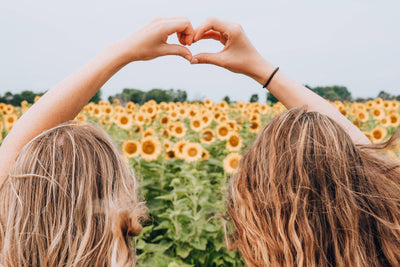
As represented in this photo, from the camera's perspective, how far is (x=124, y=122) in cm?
666

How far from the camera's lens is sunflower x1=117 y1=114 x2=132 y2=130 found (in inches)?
259

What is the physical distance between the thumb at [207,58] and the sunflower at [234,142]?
3767 millimetres

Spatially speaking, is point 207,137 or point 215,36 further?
point 207,137

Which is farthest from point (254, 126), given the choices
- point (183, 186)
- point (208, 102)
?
point (208, 102)

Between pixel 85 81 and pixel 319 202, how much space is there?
98 cm

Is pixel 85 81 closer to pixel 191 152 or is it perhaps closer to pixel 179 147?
pixel 191 152

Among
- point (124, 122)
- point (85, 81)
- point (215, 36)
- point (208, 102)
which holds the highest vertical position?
point (215, 36)

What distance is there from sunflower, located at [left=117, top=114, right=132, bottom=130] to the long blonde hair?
5.42 metres

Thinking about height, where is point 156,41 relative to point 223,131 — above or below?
above

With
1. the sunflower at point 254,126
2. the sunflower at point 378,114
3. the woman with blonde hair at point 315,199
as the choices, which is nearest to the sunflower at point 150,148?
the sunflower at point 254,126

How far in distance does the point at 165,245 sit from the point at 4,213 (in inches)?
104

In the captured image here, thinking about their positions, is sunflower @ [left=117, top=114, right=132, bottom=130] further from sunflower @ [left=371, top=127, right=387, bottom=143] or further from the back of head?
the back of head

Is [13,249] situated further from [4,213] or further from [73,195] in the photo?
[73,195]

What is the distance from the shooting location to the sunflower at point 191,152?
4.73 meters
